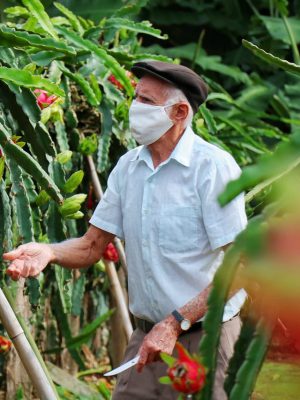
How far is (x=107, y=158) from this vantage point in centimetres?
473

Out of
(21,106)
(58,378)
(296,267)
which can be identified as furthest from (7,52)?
(296,267)

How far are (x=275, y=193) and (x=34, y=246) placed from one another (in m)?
1.35

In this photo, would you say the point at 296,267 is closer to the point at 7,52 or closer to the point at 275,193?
the point at 275,193

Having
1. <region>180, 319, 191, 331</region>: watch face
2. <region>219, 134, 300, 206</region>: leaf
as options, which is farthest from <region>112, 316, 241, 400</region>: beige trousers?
<region>219, 134, 300, 206</region>: leaf

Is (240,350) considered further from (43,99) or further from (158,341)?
(43,99)

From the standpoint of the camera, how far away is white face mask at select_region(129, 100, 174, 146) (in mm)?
3354

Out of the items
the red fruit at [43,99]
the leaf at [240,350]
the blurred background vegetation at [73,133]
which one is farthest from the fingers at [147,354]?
the red fruit at [43,99]

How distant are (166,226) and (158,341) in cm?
43

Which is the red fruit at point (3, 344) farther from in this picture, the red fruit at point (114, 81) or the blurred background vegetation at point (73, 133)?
the red fruit at point (114, 81)

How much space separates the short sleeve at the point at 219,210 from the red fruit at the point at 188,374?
1.08m

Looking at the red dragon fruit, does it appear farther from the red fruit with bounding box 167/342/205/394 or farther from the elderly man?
the elderly man

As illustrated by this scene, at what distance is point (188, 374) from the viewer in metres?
1.97

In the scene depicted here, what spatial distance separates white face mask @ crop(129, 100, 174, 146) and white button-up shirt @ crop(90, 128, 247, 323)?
9 cm

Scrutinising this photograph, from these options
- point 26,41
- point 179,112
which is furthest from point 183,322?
point 26,41
